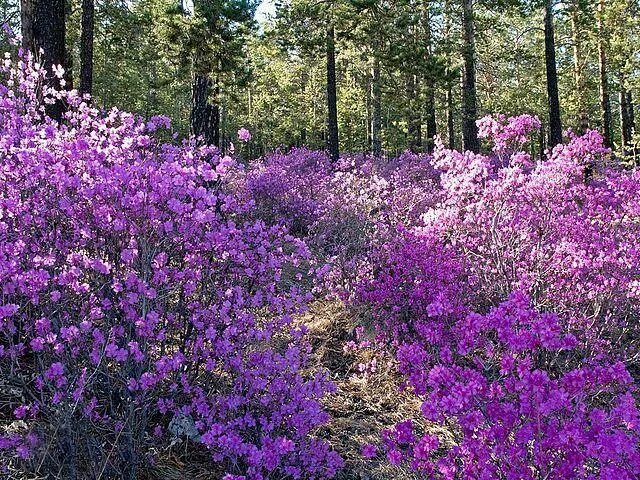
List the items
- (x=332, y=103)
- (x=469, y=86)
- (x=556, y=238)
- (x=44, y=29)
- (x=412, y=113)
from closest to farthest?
(x=556, y=238)
(x=44, y=29)
(x=469, y=86)
(x=332, y=103)
(x=412, y=113)

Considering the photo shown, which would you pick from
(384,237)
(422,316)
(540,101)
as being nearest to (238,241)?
(422,316)

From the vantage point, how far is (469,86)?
14.7 m

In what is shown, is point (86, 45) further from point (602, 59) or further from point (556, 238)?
point (602, 59)

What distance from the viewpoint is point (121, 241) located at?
323 centimetres

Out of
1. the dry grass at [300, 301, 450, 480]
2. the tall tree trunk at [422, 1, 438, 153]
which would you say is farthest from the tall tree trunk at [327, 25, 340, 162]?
the dry grass at [300, 301, 450, 480]

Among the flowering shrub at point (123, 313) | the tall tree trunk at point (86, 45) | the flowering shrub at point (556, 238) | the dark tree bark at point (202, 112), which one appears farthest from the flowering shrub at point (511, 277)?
the tall tree trunk at point (86, 45)

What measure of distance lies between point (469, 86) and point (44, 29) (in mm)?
11274

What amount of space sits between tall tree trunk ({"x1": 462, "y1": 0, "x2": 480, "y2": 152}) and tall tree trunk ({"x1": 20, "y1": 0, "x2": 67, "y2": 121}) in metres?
10.4

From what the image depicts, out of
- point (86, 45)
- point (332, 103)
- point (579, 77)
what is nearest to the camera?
point (86, 45)

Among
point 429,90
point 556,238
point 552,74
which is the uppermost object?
point 429,90

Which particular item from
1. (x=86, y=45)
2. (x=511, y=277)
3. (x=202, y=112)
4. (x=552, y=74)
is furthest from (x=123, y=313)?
(x=552, y=74)

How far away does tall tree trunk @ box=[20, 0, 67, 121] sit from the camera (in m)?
6.07

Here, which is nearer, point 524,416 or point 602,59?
point 524,416

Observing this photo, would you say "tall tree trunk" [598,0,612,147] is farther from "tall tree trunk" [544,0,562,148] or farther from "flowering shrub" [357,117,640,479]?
"flowering shrub" [357,117,640,479]
